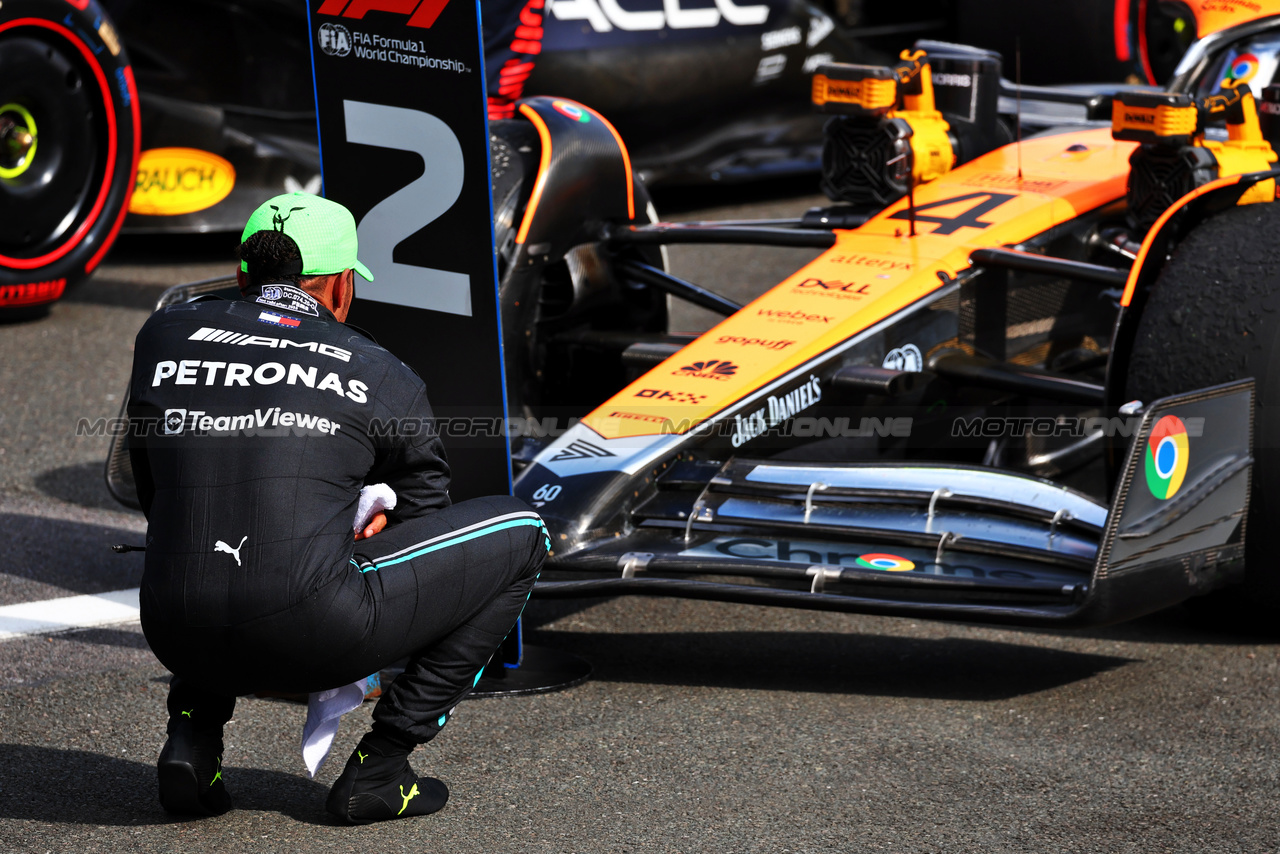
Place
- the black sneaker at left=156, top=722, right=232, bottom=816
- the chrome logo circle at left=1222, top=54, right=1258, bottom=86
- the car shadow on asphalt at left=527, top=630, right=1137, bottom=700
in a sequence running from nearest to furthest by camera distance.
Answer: the black sneaker at left=156, top=722, right=232, bottom=816 < the car shadow on asphalt at left=527, top=630, right=1137, bottom=700 < the chrome logo circle at left=1222, top=54, right=1258, bottom=86

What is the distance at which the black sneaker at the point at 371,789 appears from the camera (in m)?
3.07

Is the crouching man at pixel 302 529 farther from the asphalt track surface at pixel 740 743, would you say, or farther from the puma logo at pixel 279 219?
the asphalt track surface at pixel 740 743

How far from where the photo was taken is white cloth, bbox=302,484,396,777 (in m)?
3.10

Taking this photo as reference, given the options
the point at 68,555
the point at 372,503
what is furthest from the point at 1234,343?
the point at 68,555

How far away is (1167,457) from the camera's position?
352 centimetres

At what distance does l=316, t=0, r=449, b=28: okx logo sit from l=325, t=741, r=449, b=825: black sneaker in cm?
162

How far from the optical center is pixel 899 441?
463 centimetres

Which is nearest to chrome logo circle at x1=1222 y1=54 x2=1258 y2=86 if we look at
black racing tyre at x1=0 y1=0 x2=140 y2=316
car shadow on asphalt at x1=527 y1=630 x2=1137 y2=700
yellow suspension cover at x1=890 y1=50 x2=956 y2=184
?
yellow suspension cover at x1=890 y1=50 x2=956 y2=184

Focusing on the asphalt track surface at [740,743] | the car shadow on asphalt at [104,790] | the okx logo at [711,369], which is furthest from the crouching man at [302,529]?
the okx logo at [711,369]

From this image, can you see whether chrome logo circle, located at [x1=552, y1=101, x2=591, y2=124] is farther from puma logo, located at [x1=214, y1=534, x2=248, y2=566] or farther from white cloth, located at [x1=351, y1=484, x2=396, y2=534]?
puma logo, located at [x1=214, y1=534, x2=248, y2=566]

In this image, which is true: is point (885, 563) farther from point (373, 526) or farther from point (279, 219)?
point (279, 219)

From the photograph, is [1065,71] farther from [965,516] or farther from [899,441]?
[965,516]

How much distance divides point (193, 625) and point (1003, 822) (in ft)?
5.13

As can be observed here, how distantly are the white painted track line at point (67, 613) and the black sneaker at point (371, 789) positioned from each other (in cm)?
135
